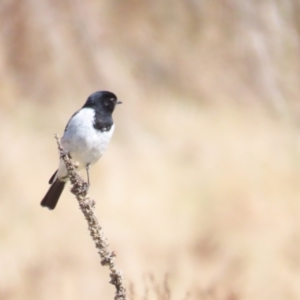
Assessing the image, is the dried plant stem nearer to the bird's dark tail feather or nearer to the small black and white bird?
the small black and white bird

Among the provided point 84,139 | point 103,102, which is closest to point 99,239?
point 84,139

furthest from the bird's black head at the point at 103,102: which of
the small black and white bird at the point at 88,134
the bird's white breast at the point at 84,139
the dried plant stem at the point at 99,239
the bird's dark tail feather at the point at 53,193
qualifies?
the dried plant stem at the point at 99,239

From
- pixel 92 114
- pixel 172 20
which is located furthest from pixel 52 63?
pixel 92 114

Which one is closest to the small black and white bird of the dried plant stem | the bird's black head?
the bird's black head

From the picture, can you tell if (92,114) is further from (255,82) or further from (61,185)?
(255,82)

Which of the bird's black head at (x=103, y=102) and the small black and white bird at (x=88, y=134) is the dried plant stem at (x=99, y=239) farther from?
the bird's black head at (x=103, y=102)

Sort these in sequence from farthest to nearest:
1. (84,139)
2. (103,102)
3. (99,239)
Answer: (103,102) < (84,139) < (99,239)

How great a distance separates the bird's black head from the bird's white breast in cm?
14

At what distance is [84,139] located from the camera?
2973 millimetres

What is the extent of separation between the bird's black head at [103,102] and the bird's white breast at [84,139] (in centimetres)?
14

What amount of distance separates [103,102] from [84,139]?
0.38m

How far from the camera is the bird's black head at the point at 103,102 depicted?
324 cm

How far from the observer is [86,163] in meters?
3.13

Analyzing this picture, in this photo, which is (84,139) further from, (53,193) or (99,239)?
(99,239)
